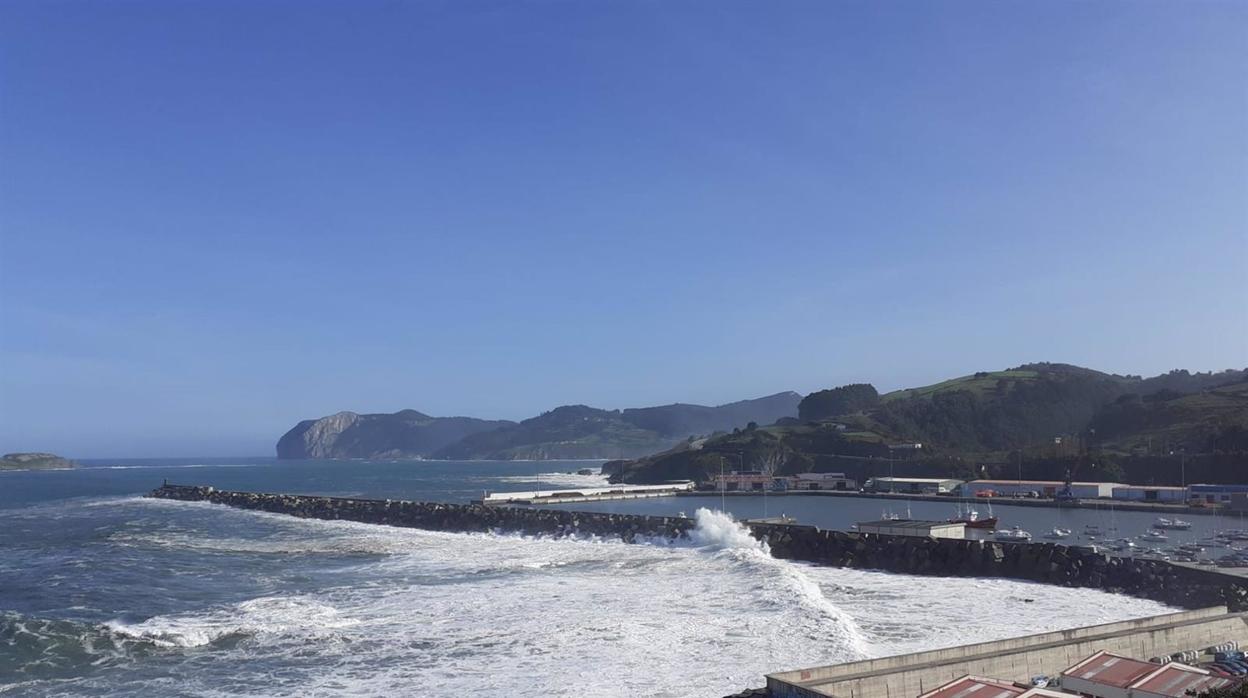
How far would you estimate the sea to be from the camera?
16.2m

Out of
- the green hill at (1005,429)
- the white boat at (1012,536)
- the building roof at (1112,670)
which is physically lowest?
the white boat at (1012,536)

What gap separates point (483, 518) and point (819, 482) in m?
54.4

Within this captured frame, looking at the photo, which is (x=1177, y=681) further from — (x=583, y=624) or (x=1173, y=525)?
(x=1173, y=525)

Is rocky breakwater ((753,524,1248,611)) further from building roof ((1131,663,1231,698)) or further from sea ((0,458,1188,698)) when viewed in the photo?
building roof ((1131,663,1231,698))

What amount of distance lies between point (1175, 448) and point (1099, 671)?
87.7 meters

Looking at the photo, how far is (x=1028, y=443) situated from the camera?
122 meters

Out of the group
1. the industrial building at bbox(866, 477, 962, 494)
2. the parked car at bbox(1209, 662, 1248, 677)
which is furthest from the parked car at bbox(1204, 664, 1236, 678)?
the industrial building at bbox(866, 477, 962, 494)

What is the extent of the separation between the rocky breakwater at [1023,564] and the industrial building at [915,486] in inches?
2097

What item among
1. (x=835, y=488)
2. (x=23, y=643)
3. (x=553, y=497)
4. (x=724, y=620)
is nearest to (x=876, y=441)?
(x=835, y=488)

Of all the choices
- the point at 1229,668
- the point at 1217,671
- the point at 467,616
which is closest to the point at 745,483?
the point at 467,616

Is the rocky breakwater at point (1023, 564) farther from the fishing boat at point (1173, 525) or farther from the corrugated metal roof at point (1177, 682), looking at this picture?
the fishing boat at point (1173, 525)

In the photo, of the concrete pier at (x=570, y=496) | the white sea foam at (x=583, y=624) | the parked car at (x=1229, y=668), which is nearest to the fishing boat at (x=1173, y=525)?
the white sea foam at (x=583, y=624)

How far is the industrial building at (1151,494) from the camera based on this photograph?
6744 centimetres

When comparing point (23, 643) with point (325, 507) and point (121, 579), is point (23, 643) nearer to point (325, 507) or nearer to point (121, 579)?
point (121, 579)
